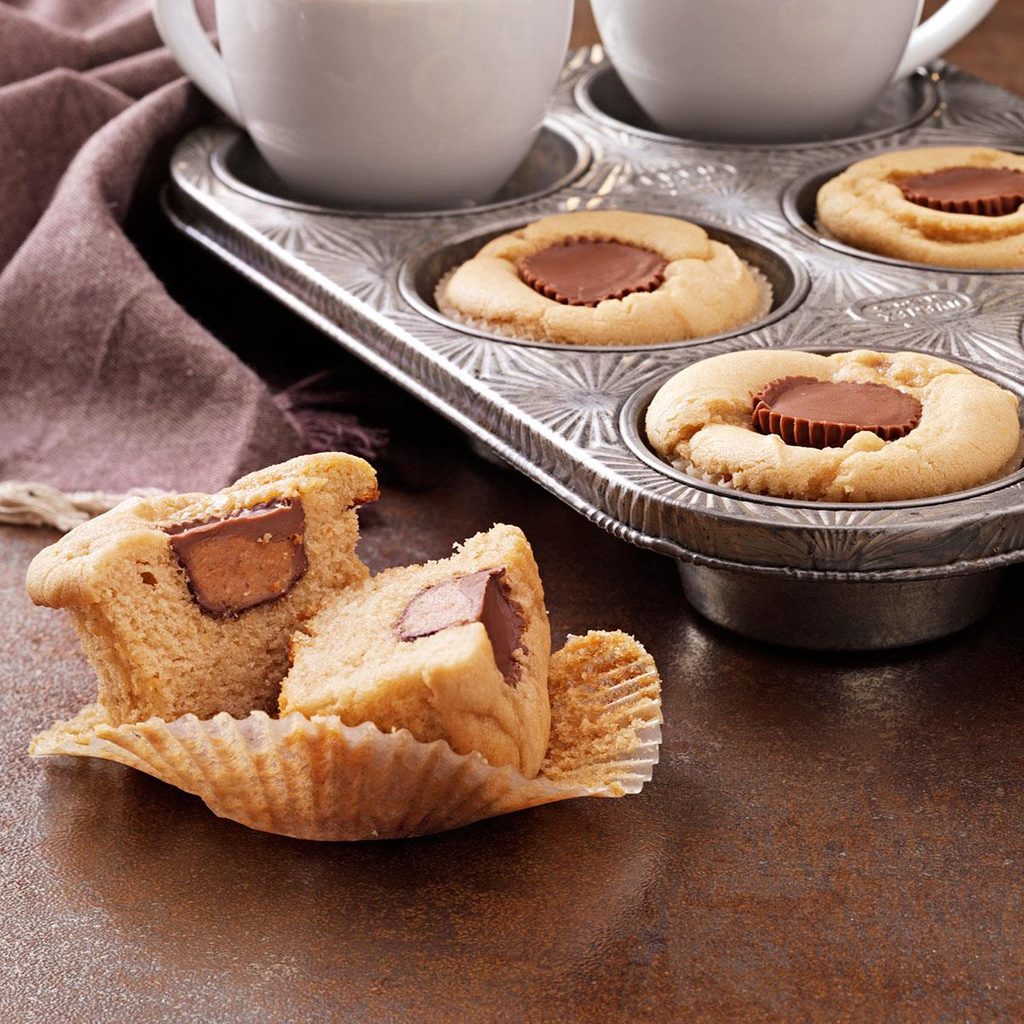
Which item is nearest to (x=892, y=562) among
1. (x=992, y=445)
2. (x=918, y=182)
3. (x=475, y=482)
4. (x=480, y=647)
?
(x=992, y=445)

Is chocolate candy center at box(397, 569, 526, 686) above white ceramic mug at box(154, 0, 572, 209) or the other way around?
the other way around

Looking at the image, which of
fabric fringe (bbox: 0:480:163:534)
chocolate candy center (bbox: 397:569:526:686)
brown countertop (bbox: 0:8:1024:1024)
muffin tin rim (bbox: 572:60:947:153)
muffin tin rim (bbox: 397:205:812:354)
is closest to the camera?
brown countertop (bbox: 0:8:1024:1024)

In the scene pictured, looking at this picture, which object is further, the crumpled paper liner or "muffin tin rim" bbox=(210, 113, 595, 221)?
"muffin tin rim" bbox=(210, 113, 595, 221)

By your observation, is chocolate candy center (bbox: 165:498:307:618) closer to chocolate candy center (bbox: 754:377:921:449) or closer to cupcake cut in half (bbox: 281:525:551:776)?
cupcake cut in half (bbox: 281:525:551:776)

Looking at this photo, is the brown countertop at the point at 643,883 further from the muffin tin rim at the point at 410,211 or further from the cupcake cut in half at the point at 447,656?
the muffin tin rim at the point at 410,211

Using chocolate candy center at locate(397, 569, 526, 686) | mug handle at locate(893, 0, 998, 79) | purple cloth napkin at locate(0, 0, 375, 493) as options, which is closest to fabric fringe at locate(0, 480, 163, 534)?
purple cloth napkin at locate(0, 0, 375, 493)

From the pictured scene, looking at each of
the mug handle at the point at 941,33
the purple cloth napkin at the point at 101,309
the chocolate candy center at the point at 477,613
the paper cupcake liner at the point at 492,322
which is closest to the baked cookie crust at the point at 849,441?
the paper cupcake liner at the point at 492,322

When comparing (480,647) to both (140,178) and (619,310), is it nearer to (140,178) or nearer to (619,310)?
(619,310)

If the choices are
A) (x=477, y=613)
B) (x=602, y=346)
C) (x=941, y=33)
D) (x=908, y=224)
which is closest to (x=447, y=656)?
(x=477, y=613)
